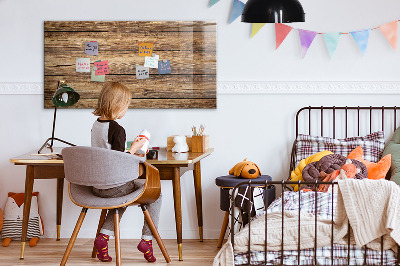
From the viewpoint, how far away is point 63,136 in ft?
14.3

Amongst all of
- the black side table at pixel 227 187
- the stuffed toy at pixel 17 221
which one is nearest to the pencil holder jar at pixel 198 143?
the black side table at pixel 227 187

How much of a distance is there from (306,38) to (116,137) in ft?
5.47

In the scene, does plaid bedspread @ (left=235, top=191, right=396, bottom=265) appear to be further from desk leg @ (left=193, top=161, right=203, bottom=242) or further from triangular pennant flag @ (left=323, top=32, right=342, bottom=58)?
triangular pennant flag @ (left=323, top=32, right=342, bottom=58)

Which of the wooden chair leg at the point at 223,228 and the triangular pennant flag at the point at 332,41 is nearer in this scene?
the wooden chair leg at the point at 223,228

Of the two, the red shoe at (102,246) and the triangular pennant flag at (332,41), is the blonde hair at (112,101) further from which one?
the triangular pennant flag at (332,41)

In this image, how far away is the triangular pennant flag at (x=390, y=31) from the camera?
4.18 metres

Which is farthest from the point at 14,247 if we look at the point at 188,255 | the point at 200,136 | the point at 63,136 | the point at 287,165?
the point at 287,165

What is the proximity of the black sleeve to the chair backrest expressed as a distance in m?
0.16

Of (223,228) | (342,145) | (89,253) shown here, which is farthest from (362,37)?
(89,253)

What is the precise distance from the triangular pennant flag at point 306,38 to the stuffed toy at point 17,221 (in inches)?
87.2

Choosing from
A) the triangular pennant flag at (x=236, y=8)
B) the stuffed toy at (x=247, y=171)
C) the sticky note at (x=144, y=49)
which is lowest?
the stuffed toy at (x=247, y=171)

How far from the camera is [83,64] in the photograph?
4.31m

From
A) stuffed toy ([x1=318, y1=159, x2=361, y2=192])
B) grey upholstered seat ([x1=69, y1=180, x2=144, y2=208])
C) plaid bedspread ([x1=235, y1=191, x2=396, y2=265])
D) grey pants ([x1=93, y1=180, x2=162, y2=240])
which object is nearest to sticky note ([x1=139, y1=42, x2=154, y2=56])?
grey pants ([x1=93, y1=180, x2=162, y2=240])

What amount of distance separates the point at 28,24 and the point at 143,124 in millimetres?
1106
